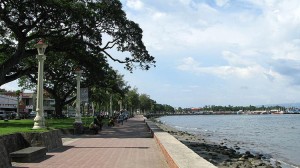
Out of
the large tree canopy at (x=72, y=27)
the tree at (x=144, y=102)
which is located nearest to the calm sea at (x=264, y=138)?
the large tree canopy at (x=72, y=27)

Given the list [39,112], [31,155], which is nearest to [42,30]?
[39,112]

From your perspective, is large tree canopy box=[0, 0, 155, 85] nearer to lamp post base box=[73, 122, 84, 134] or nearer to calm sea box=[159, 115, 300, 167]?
lamp post base box=[73, 122, 84, 134]

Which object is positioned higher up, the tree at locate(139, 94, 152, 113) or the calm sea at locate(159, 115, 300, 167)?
the tree at locate(139, 94, 152, 113)

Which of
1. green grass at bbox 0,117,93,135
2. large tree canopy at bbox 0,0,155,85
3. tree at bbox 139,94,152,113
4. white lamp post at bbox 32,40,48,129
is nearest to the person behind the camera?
green grass at bbox 0,117,93,135

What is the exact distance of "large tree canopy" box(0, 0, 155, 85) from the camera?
27375 mm

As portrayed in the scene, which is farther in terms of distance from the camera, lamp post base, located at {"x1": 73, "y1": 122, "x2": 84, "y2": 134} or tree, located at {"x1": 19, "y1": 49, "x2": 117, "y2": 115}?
tree, located at {"x1": 19, "y1": 49, "x2": 117, "y2": 115}

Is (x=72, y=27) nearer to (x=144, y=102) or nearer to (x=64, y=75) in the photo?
(x=64, y=75)

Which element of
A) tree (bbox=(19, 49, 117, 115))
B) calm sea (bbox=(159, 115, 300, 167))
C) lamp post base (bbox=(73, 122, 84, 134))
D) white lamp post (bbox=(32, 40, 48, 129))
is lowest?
calm sea (bbox=(159, 115, 300, 167))

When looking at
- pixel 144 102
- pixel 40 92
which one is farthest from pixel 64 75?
pixel 144 102

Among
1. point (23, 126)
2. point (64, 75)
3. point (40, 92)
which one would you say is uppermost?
point (64, 75)

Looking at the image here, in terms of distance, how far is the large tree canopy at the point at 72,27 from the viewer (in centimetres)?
2738

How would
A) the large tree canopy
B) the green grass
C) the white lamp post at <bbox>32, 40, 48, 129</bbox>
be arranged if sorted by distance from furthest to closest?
the large tree canopy → the white lamp post at <bbox>32, 40, 48, 129</bbox> → the green grass

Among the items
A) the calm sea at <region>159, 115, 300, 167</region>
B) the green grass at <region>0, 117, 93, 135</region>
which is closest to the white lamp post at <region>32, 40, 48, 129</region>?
the green grass at <region>0, 117, 93, 135</region>

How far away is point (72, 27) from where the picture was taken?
95.7 feet
